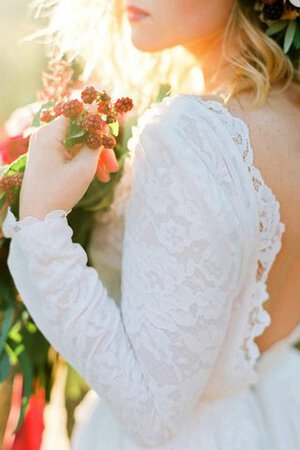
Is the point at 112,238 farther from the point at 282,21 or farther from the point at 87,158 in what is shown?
the point at 282,21

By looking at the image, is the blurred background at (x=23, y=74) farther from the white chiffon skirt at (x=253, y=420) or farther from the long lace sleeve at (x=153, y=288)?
the long lace sleeve at (x=153, y=288)

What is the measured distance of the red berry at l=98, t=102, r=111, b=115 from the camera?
1.43 m

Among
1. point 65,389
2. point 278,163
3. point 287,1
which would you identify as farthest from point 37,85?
point 278,163

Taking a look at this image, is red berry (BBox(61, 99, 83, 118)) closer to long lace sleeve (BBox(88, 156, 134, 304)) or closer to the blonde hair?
long lace sleeve (BBox(88, 156, 134, 304))

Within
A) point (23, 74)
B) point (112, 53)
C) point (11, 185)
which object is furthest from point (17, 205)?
point (23, 74)

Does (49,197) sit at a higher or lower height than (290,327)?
higher

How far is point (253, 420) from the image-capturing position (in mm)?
1615

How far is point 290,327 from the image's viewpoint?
1.70 m

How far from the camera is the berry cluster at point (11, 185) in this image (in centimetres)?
151

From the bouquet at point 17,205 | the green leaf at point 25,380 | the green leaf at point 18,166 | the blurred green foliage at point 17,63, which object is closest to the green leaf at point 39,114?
the bouquet at point 17,205

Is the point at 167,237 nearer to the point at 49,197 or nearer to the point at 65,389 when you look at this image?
the point at 49,197

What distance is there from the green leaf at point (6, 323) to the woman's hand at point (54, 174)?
1.56 feet

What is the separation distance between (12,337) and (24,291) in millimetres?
424

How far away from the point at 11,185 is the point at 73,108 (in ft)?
0.67
